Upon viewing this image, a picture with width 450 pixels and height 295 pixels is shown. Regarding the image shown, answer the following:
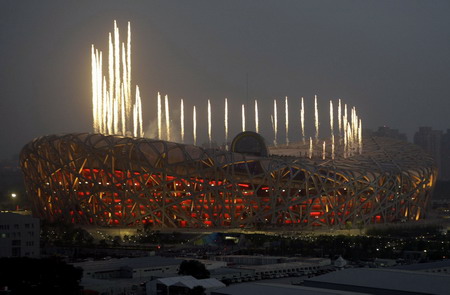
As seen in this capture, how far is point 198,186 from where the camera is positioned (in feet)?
321

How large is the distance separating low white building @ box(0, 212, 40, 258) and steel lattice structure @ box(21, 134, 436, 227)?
25858 millimetres

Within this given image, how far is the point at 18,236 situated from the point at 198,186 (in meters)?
29.1

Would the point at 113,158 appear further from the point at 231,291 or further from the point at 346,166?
the point at 231,291

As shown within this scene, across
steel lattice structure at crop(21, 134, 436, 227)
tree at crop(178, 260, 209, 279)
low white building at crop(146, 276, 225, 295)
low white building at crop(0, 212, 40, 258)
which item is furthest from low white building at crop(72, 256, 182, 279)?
steel lattice structure at crop(21, 134, 436, 227)

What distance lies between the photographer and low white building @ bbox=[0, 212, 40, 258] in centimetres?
7150

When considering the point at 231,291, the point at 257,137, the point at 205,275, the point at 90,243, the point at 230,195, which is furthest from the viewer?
the point at 257,137

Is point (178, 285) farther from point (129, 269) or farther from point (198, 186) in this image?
point (198, 186)

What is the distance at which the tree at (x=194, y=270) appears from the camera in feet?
193

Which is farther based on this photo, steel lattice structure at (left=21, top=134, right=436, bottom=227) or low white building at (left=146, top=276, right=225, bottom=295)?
steel lattice structure at (left=21, top=134, right=436, bottom=227)

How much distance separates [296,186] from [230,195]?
7.47 m

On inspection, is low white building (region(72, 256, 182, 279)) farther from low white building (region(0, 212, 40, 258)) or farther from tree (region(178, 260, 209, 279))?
low white building (region(0, 212, 40, 258))

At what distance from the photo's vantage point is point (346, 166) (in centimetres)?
10350

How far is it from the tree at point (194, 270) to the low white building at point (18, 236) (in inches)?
682

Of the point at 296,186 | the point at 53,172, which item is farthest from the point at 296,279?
the point at 53,172
